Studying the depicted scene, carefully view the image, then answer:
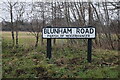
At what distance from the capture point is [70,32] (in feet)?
28.8

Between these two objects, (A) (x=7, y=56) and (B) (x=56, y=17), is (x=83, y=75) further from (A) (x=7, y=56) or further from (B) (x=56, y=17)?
(B) (x=56, y=17)

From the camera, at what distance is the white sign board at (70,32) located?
8656 millimetres

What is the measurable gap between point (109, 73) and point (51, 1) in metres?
7.75

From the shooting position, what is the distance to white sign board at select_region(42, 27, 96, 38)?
28.4 ft

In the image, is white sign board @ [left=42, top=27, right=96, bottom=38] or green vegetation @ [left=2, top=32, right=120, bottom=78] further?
white sign board @ [left=42, top=27, right=96, bottom=38]

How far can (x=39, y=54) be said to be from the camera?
9852 millimetres

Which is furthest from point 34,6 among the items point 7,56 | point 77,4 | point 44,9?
point 7,56

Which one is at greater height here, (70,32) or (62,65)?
(70,32)

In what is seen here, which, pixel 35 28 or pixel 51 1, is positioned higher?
pixel 51 1

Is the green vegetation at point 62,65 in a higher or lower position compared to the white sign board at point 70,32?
lower

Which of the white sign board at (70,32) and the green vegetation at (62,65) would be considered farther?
the white sign board at (70,32)

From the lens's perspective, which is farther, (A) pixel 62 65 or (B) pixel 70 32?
(B) pixel 70 32

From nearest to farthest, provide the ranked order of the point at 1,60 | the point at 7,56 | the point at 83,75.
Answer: the point at 83,75 < the point at 1,60 < the point at 7,56

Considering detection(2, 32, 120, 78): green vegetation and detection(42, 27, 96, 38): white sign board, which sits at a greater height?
detection(42, 27, 96, 38): white sign board
